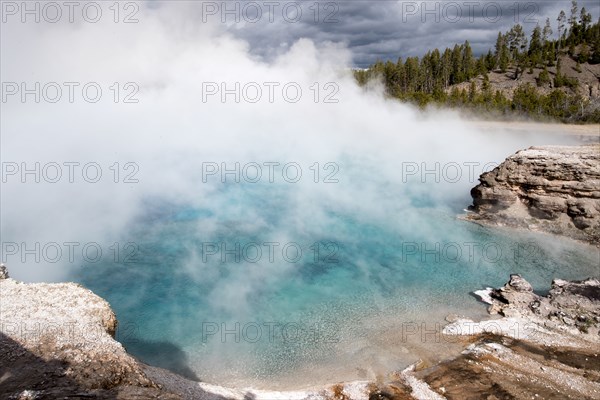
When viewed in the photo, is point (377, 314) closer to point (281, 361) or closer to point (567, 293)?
point (281, 361)

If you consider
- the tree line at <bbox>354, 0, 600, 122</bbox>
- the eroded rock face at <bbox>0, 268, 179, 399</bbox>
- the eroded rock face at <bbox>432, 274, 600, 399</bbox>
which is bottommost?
the eroded rock face at <bbox>432, 274, 600, 399</bbox>

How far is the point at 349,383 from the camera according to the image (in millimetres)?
11773

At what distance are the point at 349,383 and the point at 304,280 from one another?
23.5ft

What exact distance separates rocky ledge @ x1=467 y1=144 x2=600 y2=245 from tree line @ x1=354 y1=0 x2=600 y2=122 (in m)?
41.1

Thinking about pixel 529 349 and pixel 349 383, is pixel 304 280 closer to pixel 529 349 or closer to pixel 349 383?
pixel 349 383

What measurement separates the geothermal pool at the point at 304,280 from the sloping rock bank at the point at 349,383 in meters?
0.98

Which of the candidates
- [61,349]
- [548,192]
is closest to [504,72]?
[548,192]

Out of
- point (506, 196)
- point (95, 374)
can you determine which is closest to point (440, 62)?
point (506, 196)

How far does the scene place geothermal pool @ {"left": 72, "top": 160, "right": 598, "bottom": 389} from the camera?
528 inches

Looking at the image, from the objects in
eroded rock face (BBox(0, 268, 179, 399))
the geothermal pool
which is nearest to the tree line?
the geothermal pool

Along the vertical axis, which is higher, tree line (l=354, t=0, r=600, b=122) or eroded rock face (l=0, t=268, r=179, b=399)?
tree line (l=354, t=0, r=600, b=122)

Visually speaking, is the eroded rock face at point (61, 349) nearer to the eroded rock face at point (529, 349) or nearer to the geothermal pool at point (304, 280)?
the geothermal pool at point (304, 280)

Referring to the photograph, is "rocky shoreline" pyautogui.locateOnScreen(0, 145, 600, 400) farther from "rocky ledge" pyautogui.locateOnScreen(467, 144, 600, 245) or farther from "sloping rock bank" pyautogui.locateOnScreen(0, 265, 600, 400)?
"rocky ledge" pyautogui.locateOnScreen(467, 144, 600, 245)

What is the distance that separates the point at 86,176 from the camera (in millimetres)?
34625
